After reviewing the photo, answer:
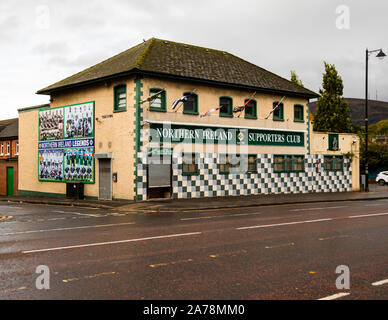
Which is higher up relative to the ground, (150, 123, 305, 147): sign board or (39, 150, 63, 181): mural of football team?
(150, 123, 305, 147): sign board

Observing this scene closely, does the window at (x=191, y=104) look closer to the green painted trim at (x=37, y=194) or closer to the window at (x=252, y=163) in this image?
the window at (x=252, y=163)

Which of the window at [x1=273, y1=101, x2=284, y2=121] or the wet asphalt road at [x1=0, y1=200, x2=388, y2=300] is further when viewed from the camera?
the window at [x1=273, y1=101, x2=284, y2=121]

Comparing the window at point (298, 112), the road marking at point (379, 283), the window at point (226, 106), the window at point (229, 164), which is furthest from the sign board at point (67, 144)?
the road marking at point (379, 283)

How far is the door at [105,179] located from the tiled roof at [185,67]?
15.4ft

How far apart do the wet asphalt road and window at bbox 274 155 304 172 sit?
569 inches

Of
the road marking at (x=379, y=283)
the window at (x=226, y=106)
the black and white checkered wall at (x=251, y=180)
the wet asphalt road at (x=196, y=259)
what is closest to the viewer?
the wet asphalt road at (x=196, y=259)

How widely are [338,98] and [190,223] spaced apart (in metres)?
40.5

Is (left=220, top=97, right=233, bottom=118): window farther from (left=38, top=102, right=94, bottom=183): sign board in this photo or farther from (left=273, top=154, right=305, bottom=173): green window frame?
(left=38, top=102, right=94, bottom=183): sign board

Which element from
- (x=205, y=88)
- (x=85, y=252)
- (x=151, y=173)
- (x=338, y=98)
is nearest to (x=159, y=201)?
(x=151, y=173)

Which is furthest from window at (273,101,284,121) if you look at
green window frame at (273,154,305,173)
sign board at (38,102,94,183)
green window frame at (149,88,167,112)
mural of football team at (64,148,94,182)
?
mural of football team at (64,148,94,182)

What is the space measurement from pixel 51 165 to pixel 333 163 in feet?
63.8

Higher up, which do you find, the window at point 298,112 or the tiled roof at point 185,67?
the tiled roof at point 185,67

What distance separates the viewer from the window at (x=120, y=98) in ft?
71.7

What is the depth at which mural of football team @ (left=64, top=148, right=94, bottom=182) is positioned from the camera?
77.5 ft
